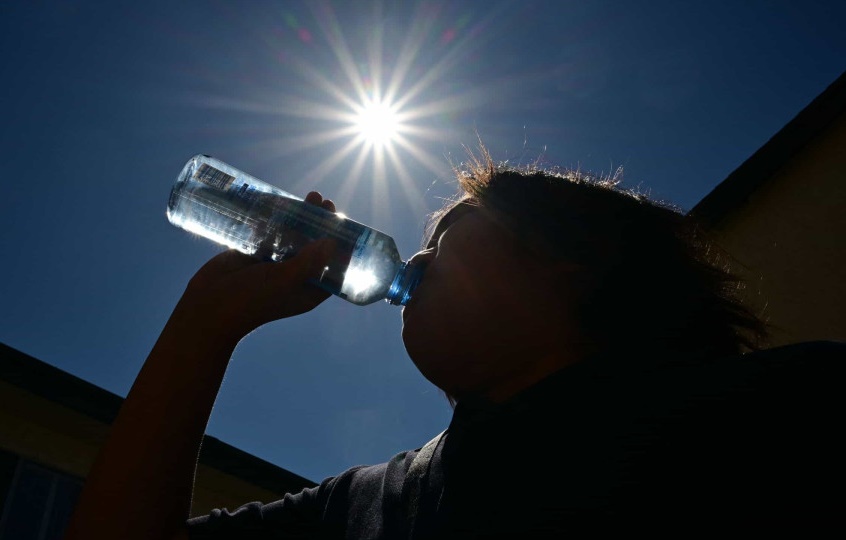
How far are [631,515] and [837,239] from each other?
4668 millimetres

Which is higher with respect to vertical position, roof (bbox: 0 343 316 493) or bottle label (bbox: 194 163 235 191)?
roof (bbox: 0 343 316 493)

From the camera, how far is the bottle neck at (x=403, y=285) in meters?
1.78

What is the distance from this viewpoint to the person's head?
1.42 metres

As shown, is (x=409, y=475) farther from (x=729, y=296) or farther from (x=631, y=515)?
(x=729, y=296)

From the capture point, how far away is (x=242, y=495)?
7188 millimetres

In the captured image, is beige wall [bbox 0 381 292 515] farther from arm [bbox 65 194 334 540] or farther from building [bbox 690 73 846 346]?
building [bbox 690 73 846 346]

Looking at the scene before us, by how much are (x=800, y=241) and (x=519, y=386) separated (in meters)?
4.40

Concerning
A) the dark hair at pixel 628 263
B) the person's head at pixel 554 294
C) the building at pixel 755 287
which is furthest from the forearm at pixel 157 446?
the building at pixel 755 287

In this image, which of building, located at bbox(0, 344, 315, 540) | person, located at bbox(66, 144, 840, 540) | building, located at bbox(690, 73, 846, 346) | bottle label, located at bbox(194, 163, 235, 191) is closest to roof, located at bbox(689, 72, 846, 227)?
building, located at bbox(690, 73, 846, 346)

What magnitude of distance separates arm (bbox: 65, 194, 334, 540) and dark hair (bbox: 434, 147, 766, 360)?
66 cm

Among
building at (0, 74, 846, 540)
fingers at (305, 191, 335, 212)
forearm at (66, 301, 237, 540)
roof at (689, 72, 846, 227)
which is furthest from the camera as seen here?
roof at (689, 72, 846, 227)

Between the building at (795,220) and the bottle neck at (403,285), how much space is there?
312 centimetres

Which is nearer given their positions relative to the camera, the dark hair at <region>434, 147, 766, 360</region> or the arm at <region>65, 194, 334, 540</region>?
the arm at <region>65, 194, 334, 540</region>

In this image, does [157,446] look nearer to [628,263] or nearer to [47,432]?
[628,263]
